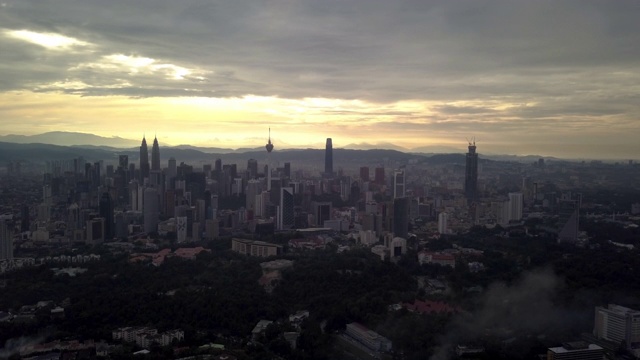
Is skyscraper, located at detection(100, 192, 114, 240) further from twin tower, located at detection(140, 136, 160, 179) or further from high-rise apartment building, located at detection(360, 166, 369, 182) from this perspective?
high-rise apartment building, located at detection(360, 166, 369, 182)

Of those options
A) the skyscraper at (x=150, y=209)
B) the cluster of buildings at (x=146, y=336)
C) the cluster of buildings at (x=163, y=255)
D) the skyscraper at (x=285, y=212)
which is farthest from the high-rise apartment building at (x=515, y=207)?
the cluster of buildings at (x=146, y=336)

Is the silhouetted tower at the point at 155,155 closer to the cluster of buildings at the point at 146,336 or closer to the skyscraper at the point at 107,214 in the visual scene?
the skyscraper at the point at 107,214

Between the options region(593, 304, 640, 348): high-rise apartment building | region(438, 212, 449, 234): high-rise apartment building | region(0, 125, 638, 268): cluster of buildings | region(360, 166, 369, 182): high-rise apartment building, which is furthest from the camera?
region(360, 166, 369, 182): high-rise apartment building

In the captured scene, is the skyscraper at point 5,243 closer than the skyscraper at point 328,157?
Yes

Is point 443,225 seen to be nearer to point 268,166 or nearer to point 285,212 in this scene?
point 285,212

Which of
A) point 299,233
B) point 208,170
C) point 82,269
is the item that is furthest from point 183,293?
point 208,170

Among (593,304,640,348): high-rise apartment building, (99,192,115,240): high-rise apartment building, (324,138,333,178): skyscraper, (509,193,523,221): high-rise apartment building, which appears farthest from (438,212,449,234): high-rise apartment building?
(324,138,333,178): skyscraper

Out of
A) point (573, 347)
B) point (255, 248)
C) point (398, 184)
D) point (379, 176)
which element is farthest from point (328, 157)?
point (573, 347)

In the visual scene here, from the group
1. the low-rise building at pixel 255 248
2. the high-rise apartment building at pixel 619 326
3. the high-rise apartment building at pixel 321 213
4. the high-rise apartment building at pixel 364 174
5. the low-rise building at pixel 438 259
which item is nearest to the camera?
the high-rise apartment building at pixel 619 326

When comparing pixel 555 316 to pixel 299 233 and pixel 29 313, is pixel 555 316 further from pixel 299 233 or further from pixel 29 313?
pixel 299 233
